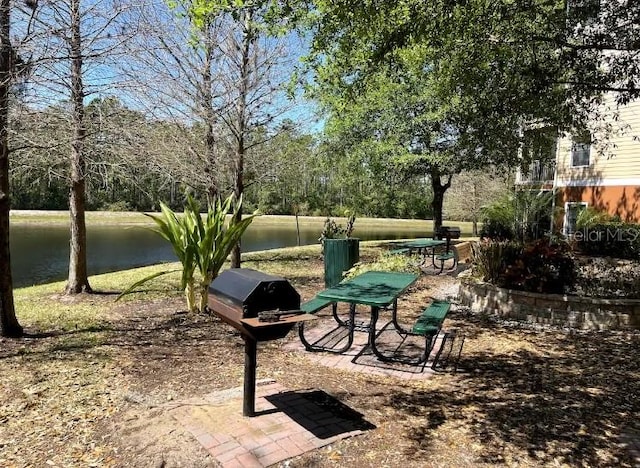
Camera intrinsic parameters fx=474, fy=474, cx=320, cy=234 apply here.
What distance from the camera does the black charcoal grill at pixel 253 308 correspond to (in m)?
2.84

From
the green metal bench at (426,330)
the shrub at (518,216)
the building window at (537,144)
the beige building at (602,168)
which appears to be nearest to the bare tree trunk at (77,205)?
the green metal bench at (426,330)

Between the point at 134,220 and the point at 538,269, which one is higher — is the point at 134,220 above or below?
below

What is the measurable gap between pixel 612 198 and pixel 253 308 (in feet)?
46.7

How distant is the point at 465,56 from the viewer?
6.21 metres

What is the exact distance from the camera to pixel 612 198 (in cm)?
1384

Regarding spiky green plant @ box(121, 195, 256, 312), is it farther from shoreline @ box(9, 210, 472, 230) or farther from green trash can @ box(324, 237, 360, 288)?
shoreline @ box(9, 210, 472, 230)

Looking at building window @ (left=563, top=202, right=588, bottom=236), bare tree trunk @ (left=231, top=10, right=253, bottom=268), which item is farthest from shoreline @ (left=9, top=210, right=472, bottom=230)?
bare tree trunk @ (left=231, top=10, right=253, bottom=268)

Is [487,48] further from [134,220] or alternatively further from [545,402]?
[134,220]

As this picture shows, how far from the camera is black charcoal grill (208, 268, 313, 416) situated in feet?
9.32

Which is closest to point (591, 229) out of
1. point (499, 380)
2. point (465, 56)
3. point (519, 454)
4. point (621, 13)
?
point (621, 13)

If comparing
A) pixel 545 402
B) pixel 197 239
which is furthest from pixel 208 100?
pixel 545 402

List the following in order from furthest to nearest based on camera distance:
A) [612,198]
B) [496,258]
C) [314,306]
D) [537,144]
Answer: [612,198] < [537,144] < [496,258] < [314,306]

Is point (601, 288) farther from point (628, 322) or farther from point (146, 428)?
point (146, 428)

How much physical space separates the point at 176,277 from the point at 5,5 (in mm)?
5611
